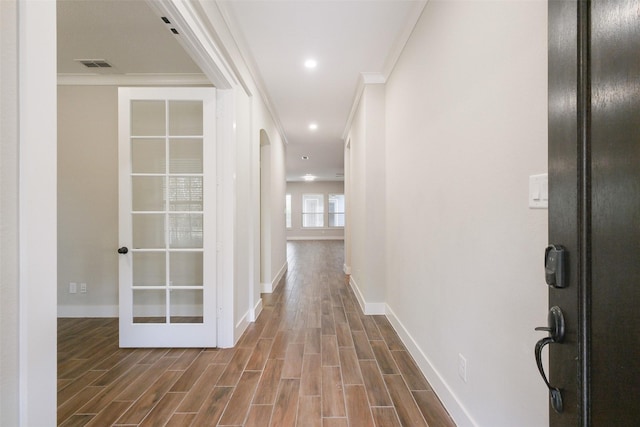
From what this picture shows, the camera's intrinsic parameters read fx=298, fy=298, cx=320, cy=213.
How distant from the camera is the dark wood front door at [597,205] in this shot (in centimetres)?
54

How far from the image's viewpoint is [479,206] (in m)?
1.47

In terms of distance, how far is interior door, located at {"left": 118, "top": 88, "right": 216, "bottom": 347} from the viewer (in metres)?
2.61

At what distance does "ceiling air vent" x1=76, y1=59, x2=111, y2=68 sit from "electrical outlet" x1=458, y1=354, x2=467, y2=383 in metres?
4.00

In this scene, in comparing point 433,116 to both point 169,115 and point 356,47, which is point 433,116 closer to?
point 356,47

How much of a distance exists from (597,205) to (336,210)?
13200mm

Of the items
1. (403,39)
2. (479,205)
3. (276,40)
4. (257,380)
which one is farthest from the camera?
(276,40)

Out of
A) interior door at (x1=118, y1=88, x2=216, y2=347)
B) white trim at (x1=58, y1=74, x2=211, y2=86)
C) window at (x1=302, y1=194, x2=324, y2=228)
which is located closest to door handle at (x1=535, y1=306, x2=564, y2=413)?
interior door at (x1=118, y1=88, x2=216, y2=347)

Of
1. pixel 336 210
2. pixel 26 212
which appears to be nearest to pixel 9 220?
pixel 26 212

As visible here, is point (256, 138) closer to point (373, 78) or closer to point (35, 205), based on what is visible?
point (373, 78)

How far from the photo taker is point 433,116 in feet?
6.70

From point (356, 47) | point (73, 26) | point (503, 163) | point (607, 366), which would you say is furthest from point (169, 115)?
point (607, 366)

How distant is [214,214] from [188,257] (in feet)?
1.65

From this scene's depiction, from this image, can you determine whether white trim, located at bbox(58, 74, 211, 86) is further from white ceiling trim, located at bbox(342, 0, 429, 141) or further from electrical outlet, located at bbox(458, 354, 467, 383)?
electrical outlet, located at bbox(458, 354, 467, 383)

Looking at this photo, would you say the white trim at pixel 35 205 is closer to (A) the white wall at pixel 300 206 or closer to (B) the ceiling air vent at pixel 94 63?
(B) the ceiling air vent at pixel 94 63
